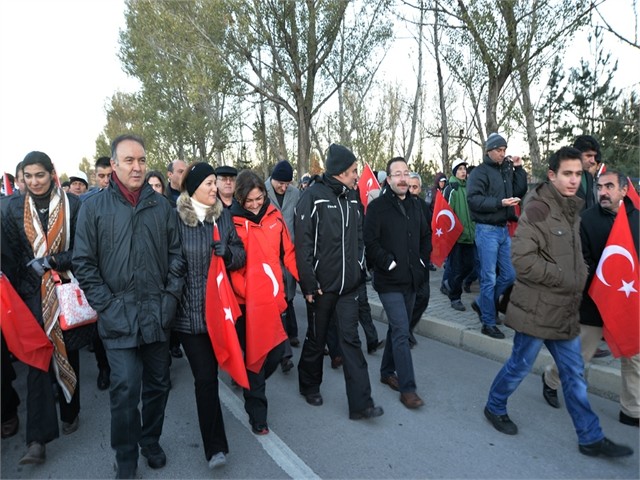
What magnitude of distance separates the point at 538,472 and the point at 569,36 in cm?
977

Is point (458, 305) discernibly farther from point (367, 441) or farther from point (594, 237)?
point (367, 441)

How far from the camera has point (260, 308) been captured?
3428mm

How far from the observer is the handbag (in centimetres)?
323

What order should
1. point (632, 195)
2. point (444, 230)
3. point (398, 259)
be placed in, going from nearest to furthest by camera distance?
point (632, 195) → point (398, 259) → point (444, 230)

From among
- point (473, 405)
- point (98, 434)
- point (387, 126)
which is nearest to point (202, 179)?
point (98, 434)

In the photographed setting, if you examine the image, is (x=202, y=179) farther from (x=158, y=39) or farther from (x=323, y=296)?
(x=158, y=39)

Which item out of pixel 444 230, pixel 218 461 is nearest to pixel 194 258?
pixel 218 461

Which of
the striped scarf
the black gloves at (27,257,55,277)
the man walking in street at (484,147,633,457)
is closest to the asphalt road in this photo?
the man walking in street at (484,147,633,457)

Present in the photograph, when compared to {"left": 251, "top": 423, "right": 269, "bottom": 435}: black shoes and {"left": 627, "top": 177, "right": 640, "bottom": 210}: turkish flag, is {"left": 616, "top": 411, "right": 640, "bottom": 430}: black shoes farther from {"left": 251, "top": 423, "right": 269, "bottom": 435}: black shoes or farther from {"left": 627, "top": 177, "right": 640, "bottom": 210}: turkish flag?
{"left": 251, "top": 423, "right": 269, "bottom": 435}: black shoes

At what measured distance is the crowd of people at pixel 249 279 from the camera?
2857 mm

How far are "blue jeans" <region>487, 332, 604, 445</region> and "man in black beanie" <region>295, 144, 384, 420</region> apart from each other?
1.01 metres

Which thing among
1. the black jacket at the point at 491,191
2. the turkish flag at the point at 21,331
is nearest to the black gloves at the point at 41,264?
the turkish flag at the point at 21,331

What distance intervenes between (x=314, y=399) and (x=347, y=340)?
700mm

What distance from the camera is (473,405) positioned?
387cm
